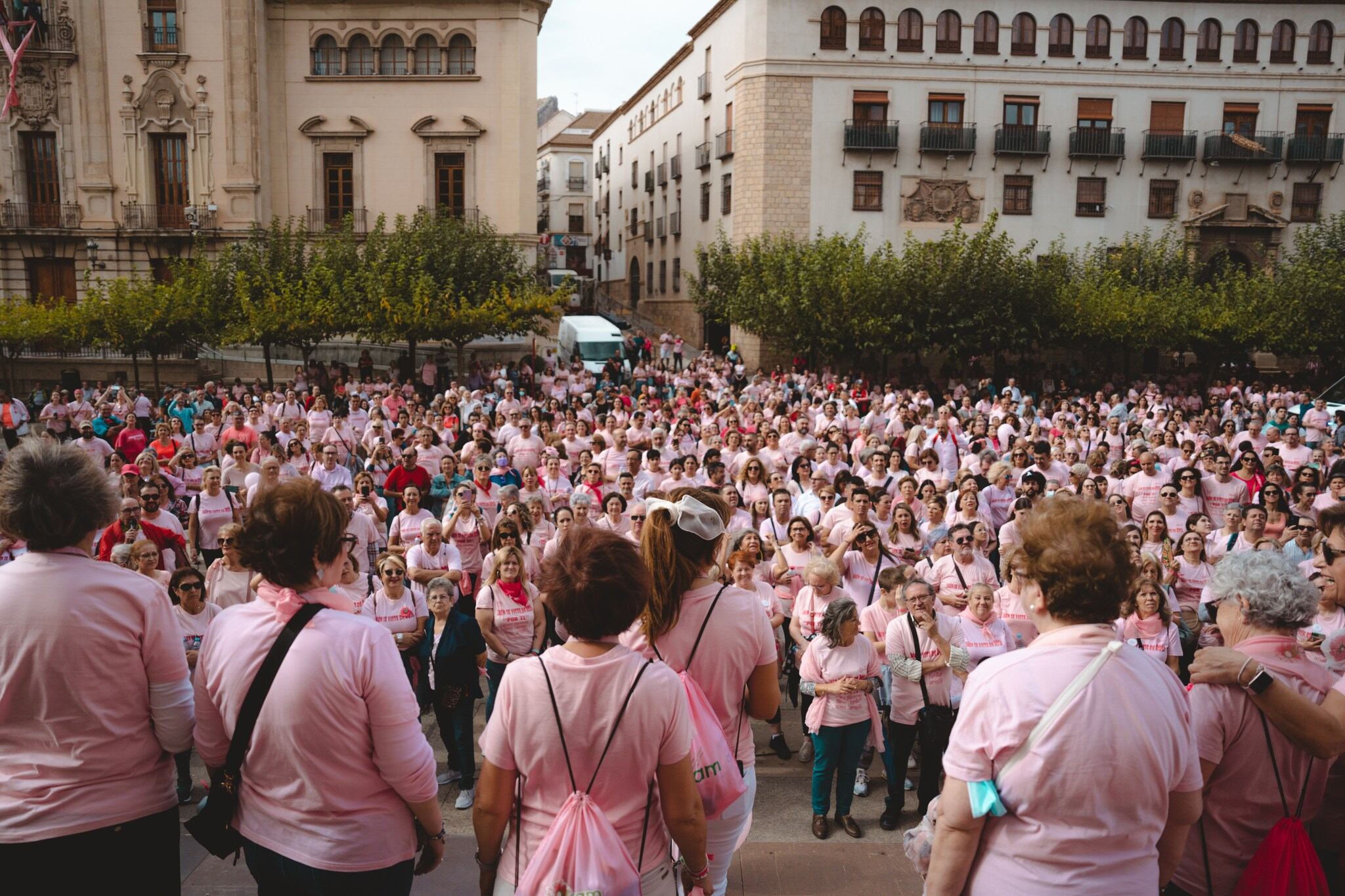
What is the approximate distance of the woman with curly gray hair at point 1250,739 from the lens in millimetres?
2949

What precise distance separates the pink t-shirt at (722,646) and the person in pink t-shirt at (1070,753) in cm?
92

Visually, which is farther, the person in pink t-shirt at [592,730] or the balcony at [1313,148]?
the balcony at [1313,148]

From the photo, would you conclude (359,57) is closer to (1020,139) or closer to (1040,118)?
(1020,139)

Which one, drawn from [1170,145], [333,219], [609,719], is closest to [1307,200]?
[1170,145]

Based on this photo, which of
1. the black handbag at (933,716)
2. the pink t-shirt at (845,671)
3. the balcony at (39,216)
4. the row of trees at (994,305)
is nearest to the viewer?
the pink t-shirt at (845,671)

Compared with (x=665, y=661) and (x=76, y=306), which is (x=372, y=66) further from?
(x=665, y=661)

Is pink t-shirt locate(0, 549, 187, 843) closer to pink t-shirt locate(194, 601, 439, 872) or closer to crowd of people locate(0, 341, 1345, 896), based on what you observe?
crowd of people locate(0, 341, 1345, 896)

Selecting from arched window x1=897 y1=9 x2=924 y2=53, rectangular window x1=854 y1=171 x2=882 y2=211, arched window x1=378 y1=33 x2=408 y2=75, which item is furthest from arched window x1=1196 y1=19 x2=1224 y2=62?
arched window x1=378 y1=33 x2=408 y2=75

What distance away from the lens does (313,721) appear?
2617 mm

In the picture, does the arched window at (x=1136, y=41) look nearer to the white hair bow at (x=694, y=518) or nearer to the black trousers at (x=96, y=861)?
the white hair bow at (x=694, y=518)

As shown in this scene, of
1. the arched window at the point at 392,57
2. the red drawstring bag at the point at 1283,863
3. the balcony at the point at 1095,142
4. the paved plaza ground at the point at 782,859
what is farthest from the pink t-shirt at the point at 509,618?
the balcony at the point at 1095,142

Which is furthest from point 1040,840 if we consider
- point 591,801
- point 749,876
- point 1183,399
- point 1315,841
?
point 1183,399

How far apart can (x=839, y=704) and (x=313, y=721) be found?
373cm

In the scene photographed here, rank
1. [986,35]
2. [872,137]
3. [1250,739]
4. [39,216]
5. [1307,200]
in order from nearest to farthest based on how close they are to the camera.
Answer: [1250,739] < [39,216] < [872,137] < [986,35] < [1307,200]
